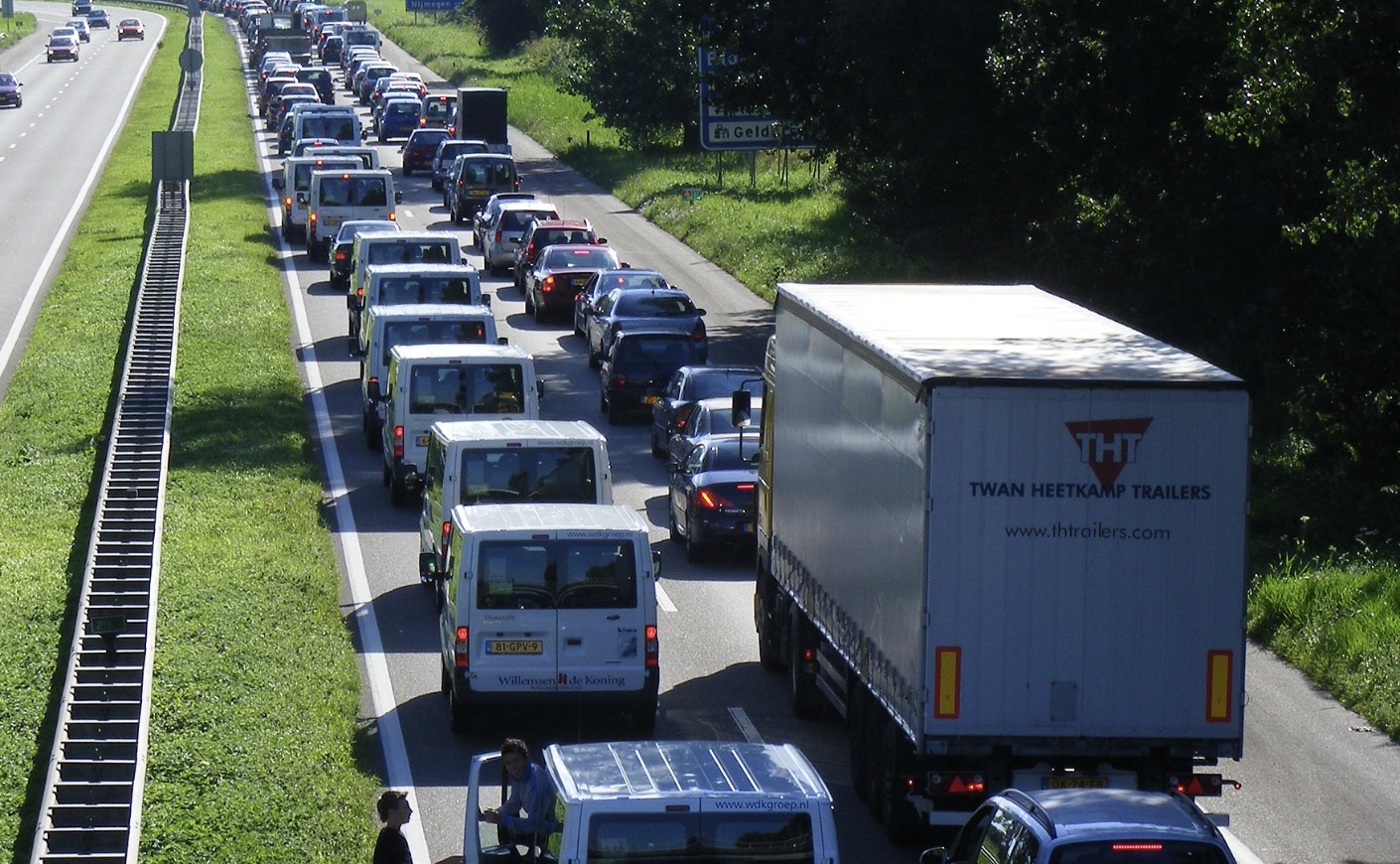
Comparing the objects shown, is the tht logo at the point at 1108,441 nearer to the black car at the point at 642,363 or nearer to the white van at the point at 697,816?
the white van at the point at 697,816

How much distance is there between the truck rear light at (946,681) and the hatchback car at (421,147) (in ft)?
175

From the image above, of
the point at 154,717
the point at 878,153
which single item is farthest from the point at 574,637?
the point at 878,153

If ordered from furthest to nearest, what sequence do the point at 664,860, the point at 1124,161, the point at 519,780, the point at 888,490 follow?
the point at 1124,161 → the point at 888,490 → the point at 519,780 → the point at 664,860

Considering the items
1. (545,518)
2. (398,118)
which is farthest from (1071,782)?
(398,118)

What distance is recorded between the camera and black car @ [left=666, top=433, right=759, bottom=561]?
2214 centimetres

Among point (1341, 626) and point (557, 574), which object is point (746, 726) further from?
point (1341, 626)

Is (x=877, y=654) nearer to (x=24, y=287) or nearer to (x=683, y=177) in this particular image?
(x=24, y=287)

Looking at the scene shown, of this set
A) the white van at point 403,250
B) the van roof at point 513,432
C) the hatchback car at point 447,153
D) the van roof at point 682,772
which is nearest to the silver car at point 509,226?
the white van at point 403,250

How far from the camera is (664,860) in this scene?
8.88 m

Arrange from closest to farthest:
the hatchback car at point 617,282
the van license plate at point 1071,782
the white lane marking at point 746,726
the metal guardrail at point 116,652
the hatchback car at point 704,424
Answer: the van license plate at point 1071,782 < the metal guardrail at point 116,652 < the white lane marking at point 746,726 < the hatchback car at point 704,424 < the hatchback car at point 617,282

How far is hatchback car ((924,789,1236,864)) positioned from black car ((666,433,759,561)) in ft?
39.5

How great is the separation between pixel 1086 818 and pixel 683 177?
49.5 meters

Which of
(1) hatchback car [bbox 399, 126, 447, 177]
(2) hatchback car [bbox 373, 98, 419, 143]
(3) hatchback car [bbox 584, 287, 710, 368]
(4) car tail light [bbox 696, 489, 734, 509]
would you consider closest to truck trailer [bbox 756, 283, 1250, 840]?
(4) car tail light [bbox 696, 489, 734, 509]

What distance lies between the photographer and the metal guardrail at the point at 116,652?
13.1m
